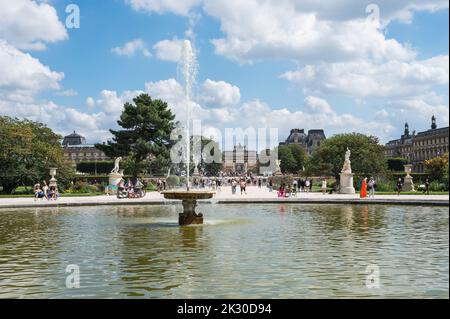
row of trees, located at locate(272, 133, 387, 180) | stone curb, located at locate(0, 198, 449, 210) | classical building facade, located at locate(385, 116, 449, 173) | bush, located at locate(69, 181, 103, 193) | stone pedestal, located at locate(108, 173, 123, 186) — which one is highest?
classical building facade, located at locate(385, 116, 449, 173)

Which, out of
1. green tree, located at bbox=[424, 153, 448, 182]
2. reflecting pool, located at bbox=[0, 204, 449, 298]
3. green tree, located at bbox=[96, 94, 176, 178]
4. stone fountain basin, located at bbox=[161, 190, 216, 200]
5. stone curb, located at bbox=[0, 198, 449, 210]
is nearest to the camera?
reflecting pool, located at bbox=[0, 204, 449, 298]

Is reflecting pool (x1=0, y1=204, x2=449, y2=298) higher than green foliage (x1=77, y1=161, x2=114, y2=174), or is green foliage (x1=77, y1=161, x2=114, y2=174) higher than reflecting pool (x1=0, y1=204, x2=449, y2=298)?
green foliage (x1=77, y1=161, x2=114, y2=174)

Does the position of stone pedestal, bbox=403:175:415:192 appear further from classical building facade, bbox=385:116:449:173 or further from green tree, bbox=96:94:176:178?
classical building facade, bbox=385:116:449:173

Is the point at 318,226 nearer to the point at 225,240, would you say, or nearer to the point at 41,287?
the point at 225,240

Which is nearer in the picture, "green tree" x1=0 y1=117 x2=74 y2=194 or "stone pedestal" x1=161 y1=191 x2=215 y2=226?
"stone pedestal" x1=161 y1=191 x2=215 y2=226

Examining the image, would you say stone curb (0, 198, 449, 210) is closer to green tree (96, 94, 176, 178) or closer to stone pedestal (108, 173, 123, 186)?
stone pedestal (108, 173, 123, 186)

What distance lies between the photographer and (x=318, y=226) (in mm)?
20516

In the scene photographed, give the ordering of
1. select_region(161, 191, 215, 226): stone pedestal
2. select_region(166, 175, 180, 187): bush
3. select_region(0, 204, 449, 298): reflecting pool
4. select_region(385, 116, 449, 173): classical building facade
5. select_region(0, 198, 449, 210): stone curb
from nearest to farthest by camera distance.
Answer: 1. select_region(0, 204, 449, 298): reflecting pool
2. select_region(161, 191, 215, 226): stone pedestal
3. select_region(0, 198, 449, 210): stone curb
4. select_region(166, 175, 180, 187): bush
5. select_region(385, 116, 449, 173): classical building facade

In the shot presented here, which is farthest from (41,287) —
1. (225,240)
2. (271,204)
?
(271,204)

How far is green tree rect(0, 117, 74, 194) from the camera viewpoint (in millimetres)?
54469

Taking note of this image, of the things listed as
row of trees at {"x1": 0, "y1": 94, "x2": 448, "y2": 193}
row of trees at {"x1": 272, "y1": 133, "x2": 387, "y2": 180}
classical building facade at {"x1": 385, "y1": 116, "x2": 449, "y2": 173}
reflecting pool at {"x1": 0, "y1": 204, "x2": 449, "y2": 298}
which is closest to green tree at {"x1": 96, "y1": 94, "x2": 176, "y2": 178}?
row of trees at {"x1": 0, "y1": 94, "x2": 448, "y2": 193}

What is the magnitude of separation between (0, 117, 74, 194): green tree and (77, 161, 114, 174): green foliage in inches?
3034

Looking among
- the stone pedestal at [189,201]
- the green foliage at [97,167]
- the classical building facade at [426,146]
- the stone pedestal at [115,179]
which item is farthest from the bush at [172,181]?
the classical building facade at [426,146]
